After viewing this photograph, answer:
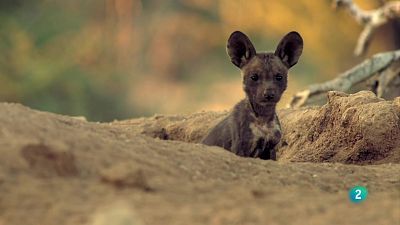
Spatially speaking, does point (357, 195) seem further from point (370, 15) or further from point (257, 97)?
point (370, 15)

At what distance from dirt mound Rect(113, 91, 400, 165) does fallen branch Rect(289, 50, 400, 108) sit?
1910 mm

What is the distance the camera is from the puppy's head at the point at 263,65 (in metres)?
5.54

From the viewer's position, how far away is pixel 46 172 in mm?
3633

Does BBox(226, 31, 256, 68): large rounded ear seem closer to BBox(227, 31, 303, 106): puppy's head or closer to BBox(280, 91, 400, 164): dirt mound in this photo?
BBox(227, 31, 303, 106): puppy's head

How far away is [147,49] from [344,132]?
35.4ft

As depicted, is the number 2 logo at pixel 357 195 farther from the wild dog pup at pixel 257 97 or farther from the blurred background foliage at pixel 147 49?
the blurred background foliage at pixel 147 49

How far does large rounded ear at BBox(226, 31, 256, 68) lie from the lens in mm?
5746

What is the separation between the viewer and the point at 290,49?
19.3 feet

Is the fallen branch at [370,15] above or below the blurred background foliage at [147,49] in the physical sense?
below

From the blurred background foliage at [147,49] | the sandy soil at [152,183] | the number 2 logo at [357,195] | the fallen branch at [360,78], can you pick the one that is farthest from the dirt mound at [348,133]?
the blurred background foliage at [147,49]

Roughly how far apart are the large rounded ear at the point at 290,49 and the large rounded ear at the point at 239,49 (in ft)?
0.68

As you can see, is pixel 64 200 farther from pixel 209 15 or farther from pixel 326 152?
pixel 209 15

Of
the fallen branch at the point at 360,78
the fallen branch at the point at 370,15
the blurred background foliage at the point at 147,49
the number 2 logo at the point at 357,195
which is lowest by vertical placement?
the number 2 logo at the point at 357,195

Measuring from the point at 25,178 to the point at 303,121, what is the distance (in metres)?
3.62
